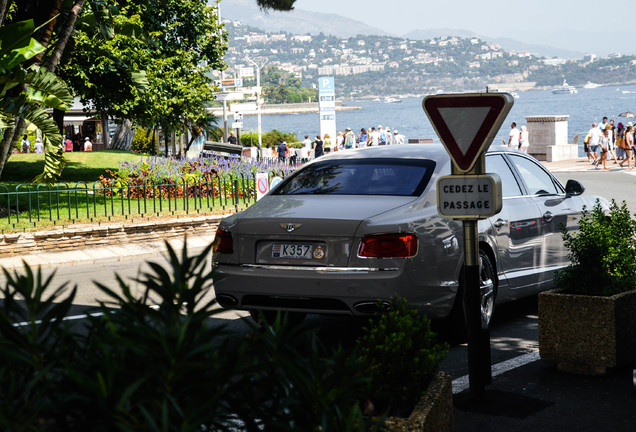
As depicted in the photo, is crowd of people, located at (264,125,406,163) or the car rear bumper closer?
the car rear bumper

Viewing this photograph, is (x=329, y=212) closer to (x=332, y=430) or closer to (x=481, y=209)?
(x=481, y=209)

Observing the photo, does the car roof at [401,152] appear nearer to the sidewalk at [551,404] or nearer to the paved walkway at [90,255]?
the sidewalk at [551,404]

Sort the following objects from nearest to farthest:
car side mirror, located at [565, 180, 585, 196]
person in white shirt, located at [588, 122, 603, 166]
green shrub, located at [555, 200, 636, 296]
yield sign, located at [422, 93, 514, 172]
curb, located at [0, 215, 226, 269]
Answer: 1. yield sign, located at [422, 93, 514, 172]
2. green shrub, located at [555, 200, 636, 296]
3. car side mirror, located at [565, 180, 585, 196]
4. curb, located at [0, 215, 226, 269]
5. person in white shirt, located at [588, 122, 603, 166]

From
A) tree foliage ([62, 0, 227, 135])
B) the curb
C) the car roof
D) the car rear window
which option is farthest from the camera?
tree foliage ([62, 0, 227, 135])

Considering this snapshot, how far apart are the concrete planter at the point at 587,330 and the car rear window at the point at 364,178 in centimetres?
152

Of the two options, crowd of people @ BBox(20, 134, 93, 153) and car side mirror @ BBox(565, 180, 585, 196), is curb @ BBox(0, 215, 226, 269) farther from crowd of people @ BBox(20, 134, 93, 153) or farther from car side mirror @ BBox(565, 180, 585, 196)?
crowd of people @ BBox(20, 134, 93, 153)

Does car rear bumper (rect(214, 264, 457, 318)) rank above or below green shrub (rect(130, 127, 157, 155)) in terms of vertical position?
below

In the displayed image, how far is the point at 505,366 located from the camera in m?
6.51

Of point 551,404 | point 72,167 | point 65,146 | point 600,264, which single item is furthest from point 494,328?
point 65,146

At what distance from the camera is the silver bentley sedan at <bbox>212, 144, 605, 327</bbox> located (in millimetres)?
6473

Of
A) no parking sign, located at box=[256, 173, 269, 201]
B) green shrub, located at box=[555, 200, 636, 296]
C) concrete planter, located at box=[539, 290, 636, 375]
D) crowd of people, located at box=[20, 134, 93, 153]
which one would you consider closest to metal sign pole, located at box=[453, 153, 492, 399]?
concrete planter, located at box=[539, 290, 636, 375]

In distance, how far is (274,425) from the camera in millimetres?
2188

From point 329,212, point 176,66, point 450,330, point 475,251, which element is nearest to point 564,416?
point 475,251

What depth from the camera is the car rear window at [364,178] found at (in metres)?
7.26
